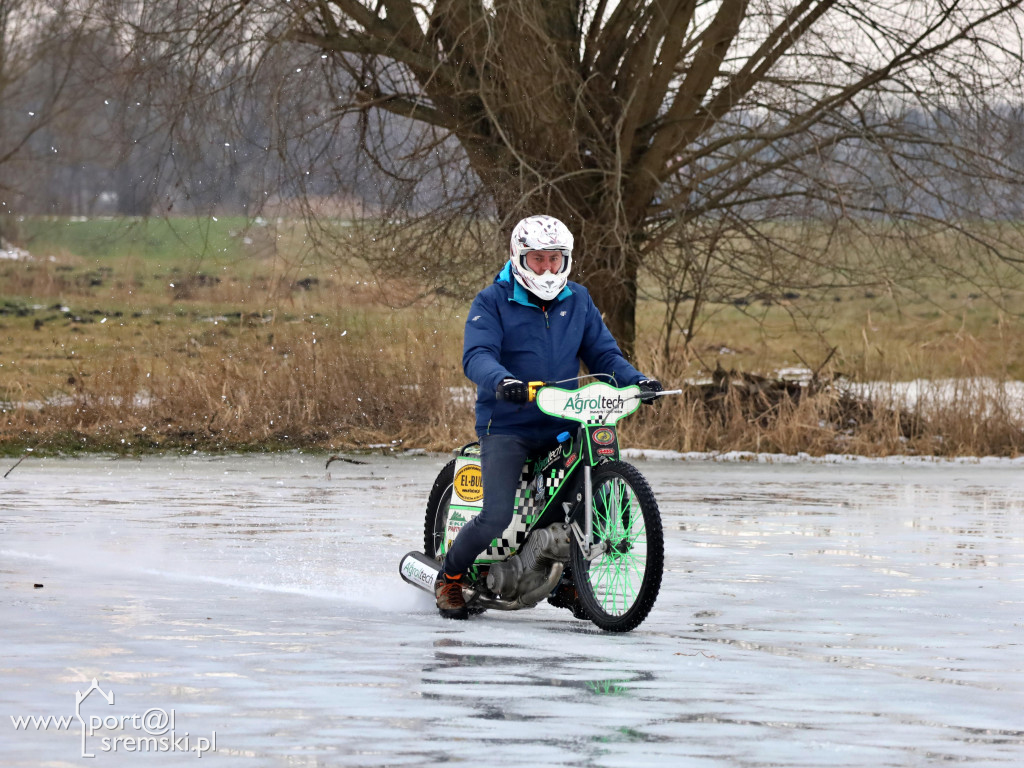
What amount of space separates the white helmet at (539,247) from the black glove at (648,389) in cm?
58

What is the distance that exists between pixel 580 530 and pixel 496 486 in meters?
0.46

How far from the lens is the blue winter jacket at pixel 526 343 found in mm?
7832

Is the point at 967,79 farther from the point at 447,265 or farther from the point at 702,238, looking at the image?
the point at 447,265

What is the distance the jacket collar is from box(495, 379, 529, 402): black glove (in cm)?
67

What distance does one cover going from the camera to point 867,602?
8.41 metres

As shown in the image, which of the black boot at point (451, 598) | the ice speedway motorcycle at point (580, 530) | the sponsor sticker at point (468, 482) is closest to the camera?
the ice speedway motorcycle at point (580, 530)

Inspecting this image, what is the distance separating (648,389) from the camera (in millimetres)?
7758

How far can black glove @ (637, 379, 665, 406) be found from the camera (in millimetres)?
7598

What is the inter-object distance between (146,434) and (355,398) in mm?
2301

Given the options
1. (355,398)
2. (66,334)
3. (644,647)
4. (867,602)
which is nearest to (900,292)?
(355,398)
